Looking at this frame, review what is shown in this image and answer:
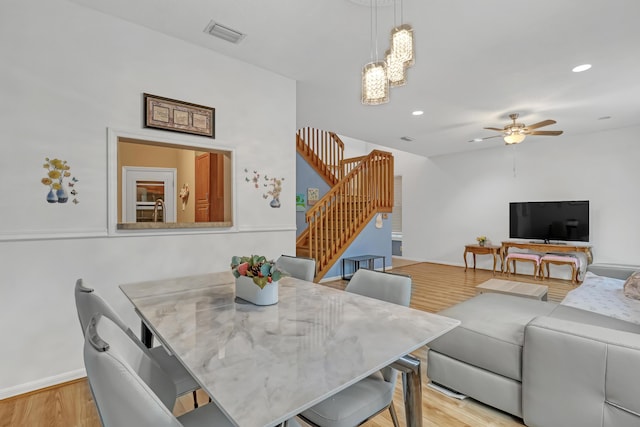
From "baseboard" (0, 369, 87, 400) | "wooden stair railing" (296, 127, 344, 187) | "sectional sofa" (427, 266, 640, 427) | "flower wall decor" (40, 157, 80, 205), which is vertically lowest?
"baseboard" (0, 369, 87, 400)

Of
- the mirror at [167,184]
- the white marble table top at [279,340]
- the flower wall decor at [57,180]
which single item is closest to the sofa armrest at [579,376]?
the white marble table top at [279,340]

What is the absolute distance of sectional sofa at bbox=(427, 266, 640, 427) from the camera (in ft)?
4.63

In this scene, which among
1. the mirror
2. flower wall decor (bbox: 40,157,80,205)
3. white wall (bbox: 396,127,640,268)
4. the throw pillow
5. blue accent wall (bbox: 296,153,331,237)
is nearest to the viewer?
flower wall decor (bbox: 40,157,80,205)

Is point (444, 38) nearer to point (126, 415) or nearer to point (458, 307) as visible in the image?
point (458, 307)

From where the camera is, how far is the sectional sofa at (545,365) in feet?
4.63

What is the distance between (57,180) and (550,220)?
7.35m

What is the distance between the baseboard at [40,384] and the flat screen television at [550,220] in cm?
718

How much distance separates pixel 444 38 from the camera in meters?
2.66

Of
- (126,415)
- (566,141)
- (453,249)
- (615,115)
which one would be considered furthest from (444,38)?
(453,249)

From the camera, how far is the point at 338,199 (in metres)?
6.03

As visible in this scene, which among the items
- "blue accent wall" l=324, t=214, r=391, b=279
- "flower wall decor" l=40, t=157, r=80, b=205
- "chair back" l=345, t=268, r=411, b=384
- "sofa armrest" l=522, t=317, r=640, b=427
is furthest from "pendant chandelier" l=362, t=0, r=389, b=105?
"blue accent wall" l=324, t=214, r=391, b=279

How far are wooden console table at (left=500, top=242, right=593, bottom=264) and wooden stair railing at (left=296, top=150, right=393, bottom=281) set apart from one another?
2474 mm

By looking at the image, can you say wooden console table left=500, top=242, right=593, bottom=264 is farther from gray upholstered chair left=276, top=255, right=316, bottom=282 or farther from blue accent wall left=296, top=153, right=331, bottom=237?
gray upholstered chair left=276, top=255, right=316, bottom=282

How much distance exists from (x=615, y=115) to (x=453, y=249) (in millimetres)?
3896
